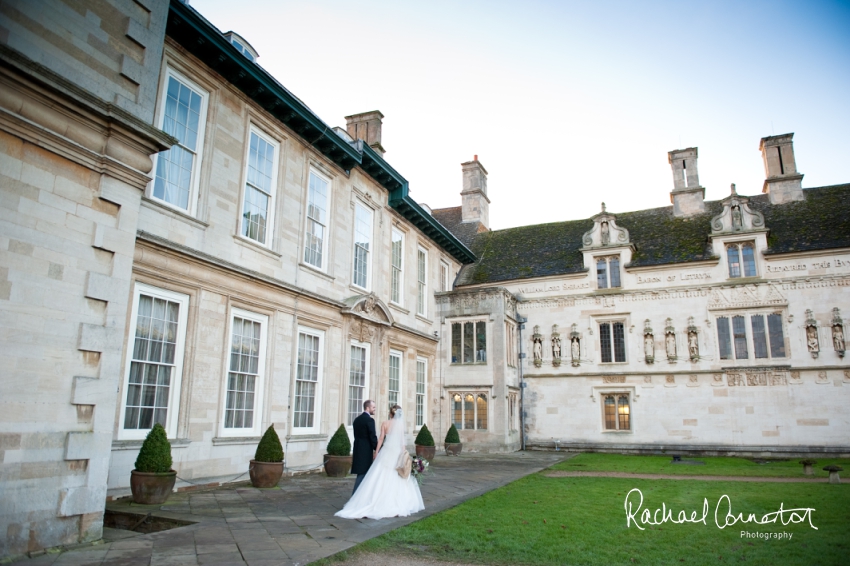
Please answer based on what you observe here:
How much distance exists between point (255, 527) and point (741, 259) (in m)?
21.6

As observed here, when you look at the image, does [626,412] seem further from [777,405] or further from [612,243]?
[612,243]

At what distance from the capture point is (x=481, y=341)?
77.6ft

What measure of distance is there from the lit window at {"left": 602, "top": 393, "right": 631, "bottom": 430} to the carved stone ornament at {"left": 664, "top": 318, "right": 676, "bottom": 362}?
2.40 metres

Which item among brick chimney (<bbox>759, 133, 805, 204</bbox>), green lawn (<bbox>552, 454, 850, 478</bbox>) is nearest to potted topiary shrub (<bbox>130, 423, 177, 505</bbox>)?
green lawn (<bbox>552, 454, 850, 478</bbox>)

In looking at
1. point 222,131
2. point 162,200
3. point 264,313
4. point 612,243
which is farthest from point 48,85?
point 612,243

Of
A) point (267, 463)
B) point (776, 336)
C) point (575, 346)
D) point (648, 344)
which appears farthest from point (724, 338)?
point (267, 463)

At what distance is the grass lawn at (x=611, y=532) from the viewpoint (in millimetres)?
6285

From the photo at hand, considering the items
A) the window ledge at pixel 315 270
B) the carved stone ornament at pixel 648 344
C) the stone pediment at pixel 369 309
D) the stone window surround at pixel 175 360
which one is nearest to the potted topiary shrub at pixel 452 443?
the stone pediment at pixel 369 309

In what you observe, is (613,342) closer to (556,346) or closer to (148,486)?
(556,346)

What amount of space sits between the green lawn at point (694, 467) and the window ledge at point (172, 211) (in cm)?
1196

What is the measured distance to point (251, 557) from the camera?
6.01 metres

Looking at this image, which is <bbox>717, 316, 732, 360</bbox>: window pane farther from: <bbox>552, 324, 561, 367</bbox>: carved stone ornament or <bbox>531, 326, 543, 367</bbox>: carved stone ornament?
<bbox>531, 326, 543, 367</bbox>: carved stone ornament

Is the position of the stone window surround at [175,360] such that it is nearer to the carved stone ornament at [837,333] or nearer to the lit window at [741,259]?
the lit window at [741,259]

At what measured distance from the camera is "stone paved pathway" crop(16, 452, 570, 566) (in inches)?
233
